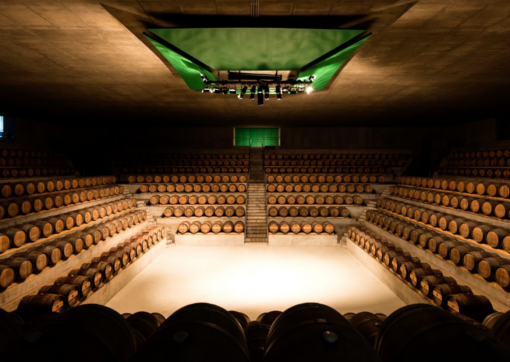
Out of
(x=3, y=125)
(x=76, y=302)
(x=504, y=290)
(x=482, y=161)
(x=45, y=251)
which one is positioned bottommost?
(x=76, y=302)

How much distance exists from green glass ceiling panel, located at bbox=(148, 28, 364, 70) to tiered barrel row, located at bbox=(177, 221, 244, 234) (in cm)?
565

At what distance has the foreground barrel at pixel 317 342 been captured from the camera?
158 cm

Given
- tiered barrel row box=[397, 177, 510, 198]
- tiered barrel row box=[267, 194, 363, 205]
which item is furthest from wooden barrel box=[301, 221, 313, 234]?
tiered barrel row box=[397, 177, 510, 198]

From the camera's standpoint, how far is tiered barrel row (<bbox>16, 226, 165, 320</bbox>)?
3.89 meters

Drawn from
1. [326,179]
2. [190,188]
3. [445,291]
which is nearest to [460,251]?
[445,291]

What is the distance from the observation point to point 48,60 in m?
5.81

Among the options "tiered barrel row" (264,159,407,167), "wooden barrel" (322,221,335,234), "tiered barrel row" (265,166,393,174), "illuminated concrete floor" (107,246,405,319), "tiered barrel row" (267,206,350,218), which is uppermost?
"tiered barrel row" (264,159,407,167)

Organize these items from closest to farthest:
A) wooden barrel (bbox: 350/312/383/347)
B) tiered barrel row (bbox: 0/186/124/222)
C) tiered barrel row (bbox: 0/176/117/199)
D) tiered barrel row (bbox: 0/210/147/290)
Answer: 1. wooden barrel (bbox: 350/312/383/347)
2. tiered barrel row (bbox: 0/210/147/290)
3. tiered barrel row (bbox: 0/186/124/222)
4. tiered barrel row (bbox: 0/176/117/199)

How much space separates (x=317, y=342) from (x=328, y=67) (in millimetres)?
5737

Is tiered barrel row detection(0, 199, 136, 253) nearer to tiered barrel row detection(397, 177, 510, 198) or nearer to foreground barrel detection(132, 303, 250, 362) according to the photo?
foreground barrel detection(132, 303, 250, 362)

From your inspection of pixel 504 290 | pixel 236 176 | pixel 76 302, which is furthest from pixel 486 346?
pixel 236 176

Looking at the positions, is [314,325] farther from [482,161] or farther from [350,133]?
[350,133]

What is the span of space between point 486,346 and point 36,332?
2.68m

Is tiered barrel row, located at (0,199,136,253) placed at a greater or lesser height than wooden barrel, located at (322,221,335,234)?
greater
